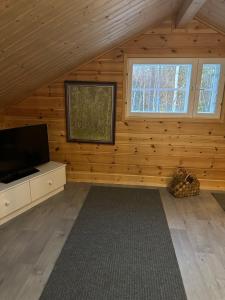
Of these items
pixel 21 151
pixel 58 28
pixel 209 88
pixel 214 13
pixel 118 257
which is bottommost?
pixel 118 257

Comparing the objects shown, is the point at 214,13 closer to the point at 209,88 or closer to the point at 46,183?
the point at 209,88

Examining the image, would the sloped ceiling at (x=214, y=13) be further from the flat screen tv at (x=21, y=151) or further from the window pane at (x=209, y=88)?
the flat screen tv at (x=21, y=151)

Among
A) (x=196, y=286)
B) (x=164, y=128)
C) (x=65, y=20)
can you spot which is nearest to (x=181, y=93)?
(x=164, y=128)

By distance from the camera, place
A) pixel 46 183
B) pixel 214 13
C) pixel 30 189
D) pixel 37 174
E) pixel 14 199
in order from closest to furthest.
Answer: pixel 214 13, pixel 14 199, pixel 30 189, pixel 37 174, pixel 46 183

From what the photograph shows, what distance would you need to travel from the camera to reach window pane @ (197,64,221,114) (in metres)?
3.11

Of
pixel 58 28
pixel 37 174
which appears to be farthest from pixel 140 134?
pixel 58 28

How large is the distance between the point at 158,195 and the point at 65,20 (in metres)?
2.44

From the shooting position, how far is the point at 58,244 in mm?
2225

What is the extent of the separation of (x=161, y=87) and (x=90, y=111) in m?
1.06

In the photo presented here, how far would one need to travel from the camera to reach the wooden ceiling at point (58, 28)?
4.55ft

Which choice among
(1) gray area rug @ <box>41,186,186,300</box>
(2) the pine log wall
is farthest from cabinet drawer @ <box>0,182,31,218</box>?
(2) the pine log wall

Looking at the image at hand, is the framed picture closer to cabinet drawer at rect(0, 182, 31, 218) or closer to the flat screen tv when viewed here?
the flat screen tv

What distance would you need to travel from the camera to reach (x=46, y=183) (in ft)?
9.87

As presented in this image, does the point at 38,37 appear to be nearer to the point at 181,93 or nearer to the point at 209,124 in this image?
the point at 181,93
